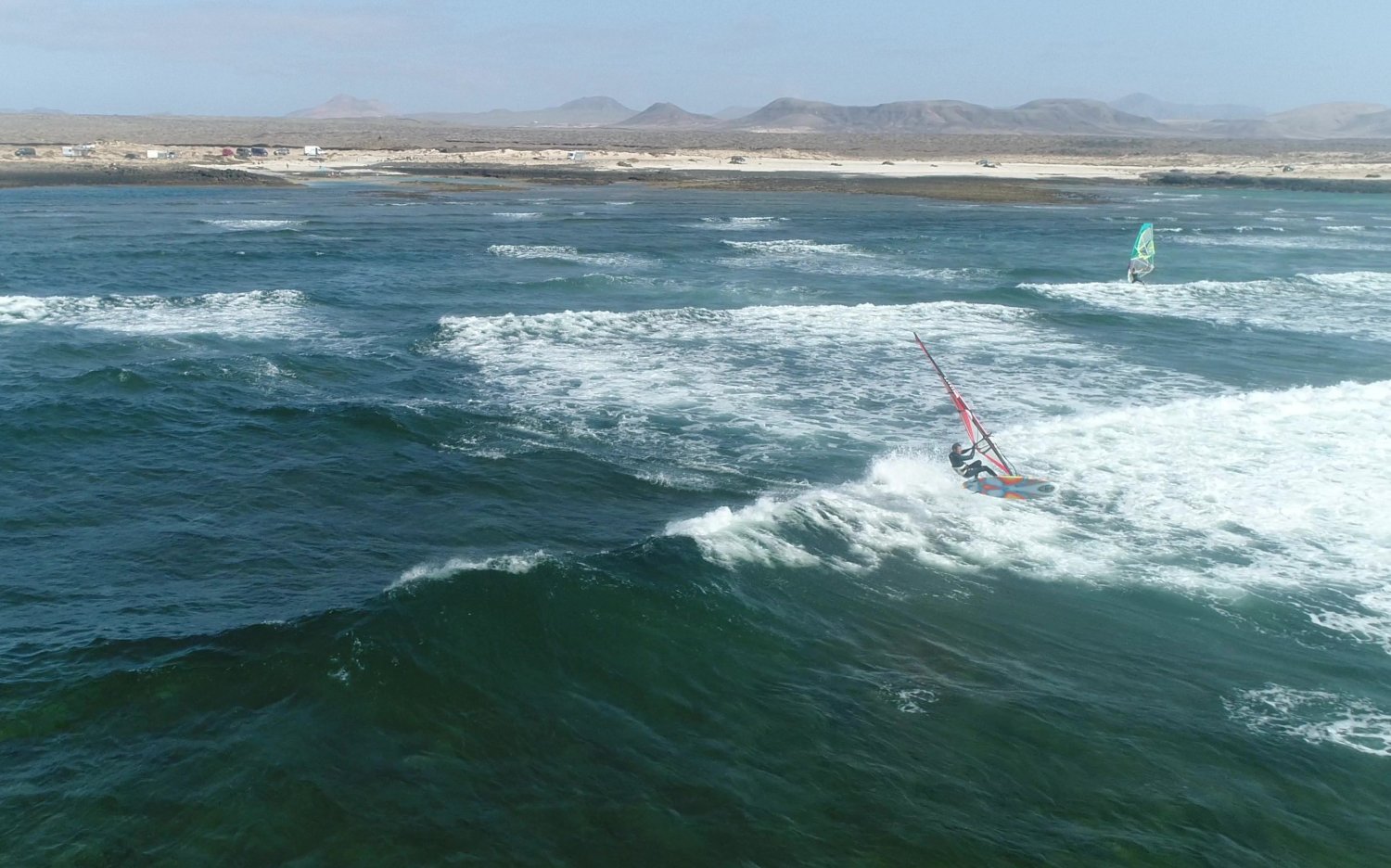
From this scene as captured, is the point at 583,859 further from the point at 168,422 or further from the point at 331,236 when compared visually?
the point at 331,236

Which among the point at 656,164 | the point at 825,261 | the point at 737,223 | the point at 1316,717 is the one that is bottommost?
the point at 1316,717

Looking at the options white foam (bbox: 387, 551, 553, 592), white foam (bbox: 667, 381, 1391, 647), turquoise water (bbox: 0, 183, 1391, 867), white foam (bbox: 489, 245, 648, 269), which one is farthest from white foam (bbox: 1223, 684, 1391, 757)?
white foam (bbox: 489, 245, 648, 269)

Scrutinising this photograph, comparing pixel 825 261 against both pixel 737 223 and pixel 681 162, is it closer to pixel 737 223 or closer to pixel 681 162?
pixel 737 223

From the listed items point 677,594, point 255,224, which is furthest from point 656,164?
point 677,594

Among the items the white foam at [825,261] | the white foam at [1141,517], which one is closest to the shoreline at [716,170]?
the white foam at [825,261]

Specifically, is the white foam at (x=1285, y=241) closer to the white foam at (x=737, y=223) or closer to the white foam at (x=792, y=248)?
the white foam at (x=792, y=248)

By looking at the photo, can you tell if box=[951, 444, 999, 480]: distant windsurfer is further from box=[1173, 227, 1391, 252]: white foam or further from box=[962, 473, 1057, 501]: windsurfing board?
box=[1173, 227, 1391, 252]: white foam

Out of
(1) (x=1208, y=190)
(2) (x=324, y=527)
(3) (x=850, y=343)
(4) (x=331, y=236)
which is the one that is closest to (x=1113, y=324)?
(3) (x=850, y=343)
